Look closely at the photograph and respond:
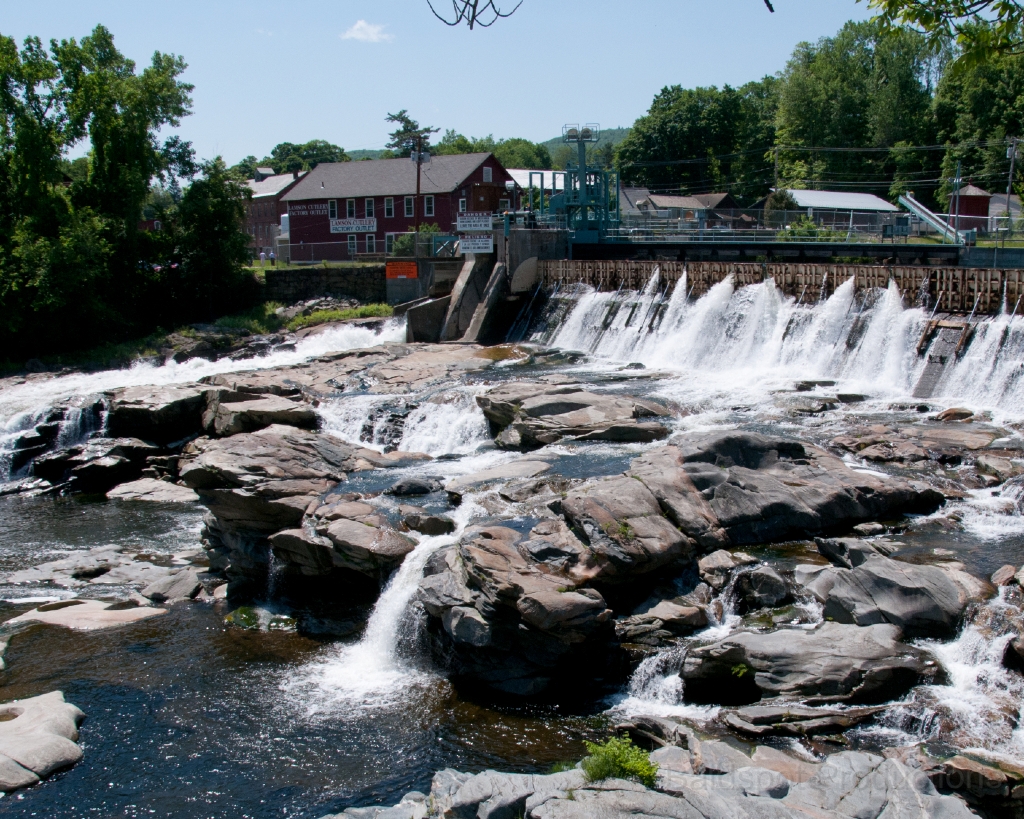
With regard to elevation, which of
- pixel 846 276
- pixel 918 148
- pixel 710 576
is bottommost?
pixel 710 576

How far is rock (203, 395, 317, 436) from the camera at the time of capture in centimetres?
2331

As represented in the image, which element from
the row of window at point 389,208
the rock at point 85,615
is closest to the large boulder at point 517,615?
the rock at point 85,615

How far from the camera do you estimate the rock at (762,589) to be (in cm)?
1291

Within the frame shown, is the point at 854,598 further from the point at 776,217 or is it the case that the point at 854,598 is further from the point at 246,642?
the point at 776,217

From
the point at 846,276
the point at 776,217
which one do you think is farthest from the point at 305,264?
the point at 846,276

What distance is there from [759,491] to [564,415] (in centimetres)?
660

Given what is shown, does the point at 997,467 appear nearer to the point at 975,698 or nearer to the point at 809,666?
the point at 975,698

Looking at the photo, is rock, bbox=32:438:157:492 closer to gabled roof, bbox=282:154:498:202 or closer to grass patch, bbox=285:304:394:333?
grass patch, bbox=285:304:394:333

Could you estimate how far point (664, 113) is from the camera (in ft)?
264

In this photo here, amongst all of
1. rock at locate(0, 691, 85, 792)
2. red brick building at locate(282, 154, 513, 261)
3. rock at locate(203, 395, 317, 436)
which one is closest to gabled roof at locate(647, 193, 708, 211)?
red brick building at locate(282, 154, 513, 261)

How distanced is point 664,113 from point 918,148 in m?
25.3

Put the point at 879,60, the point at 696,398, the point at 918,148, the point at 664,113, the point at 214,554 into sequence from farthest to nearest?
the point at 664,113
the point at 879,60
the point at 918,148
the point at 696,398
the point at 214,554

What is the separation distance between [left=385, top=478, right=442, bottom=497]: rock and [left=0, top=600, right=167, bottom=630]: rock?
15.3ft

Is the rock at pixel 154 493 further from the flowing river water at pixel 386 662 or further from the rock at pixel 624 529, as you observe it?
the rock at pixel 624 529
